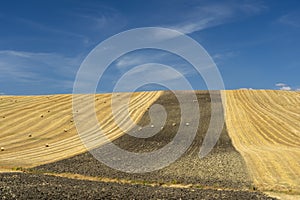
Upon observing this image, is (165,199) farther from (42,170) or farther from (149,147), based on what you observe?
(149,147)

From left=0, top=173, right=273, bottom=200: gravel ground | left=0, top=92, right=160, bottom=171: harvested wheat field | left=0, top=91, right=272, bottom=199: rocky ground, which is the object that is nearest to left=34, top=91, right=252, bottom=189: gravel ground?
left=0, top=91, right=272, bottom=199: rocky ground

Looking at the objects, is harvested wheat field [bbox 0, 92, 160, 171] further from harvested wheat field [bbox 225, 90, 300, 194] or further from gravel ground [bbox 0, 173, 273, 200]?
harvested wheat field [bbox 225, 90, 300, 194]

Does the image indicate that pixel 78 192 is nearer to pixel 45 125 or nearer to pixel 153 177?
pixel 153 177

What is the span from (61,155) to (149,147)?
31.5 ft

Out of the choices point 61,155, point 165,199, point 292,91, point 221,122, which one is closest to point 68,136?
point 61,155

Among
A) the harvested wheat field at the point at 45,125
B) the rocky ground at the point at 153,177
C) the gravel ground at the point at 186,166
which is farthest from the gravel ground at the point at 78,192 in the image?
the harvested wheat field at the point at 45,125

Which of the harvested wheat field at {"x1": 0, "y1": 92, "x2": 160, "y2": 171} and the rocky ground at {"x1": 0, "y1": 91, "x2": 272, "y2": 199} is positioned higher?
the harvested wheat field at {"x1": 0, "y1": 92, "x2": 160, "y2": 171}

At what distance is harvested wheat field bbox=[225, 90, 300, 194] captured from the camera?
33094 millimetres

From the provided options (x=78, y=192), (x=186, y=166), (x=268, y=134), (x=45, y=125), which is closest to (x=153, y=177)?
(x=186, y=166)

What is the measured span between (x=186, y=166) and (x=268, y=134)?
61.0 feet

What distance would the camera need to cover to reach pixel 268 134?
5128cm

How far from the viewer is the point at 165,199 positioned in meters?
22.9

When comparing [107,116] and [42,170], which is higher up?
[107,116]

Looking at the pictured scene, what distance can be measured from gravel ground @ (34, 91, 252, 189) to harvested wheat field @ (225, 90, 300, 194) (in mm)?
1303
